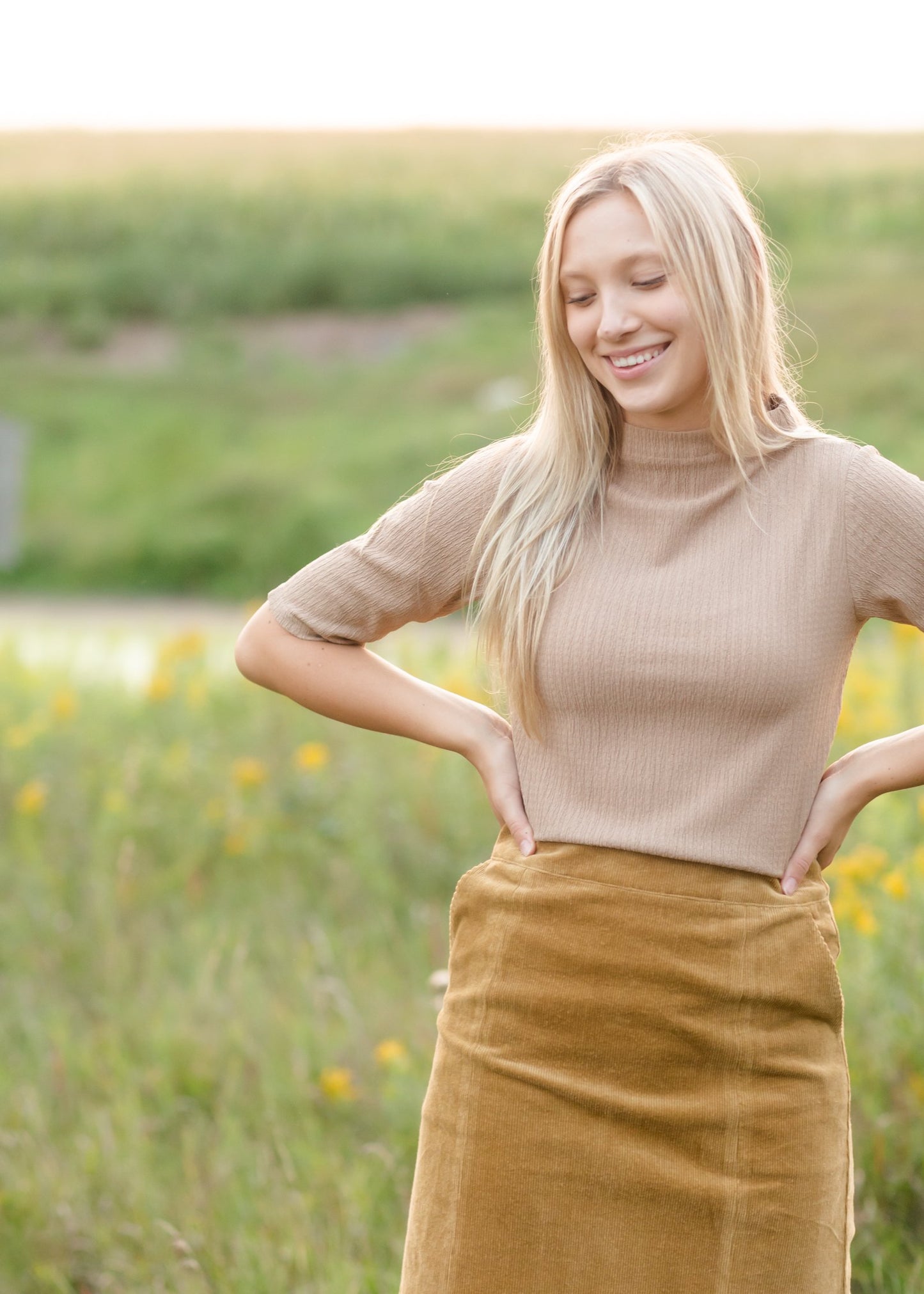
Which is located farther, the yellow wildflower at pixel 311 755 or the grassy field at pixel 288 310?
the grassy field at pixel 288 310

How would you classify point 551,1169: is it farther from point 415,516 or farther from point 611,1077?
point 415,516

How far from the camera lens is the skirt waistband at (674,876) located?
1.61m

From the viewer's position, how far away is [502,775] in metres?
1.78

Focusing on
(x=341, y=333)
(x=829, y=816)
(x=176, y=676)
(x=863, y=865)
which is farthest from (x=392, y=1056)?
(x=341, y=333)

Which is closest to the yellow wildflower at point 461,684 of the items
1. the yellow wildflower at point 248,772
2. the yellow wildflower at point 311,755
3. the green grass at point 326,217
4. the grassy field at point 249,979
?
the grassy field at point 249,979

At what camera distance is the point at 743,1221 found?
1.59 metres

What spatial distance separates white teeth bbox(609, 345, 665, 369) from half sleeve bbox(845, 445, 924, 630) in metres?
0.24

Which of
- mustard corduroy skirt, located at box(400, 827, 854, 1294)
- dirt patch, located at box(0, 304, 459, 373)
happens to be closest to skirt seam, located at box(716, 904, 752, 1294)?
mustard corduroy skirt, located at box(400, 827, 854, 1294)

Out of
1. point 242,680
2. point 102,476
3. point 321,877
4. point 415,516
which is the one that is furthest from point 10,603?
point 415,516

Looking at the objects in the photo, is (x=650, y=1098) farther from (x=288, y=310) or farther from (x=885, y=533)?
(x=288, y=310)

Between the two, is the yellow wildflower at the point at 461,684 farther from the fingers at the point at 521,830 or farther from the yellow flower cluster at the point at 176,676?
the fingers at the point at 521,830

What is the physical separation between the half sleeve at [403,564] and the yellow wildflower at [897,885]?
4.09ft

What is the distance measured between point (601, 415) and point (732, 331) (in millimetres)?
196

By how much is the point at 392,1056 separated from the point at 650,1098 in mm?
1263
